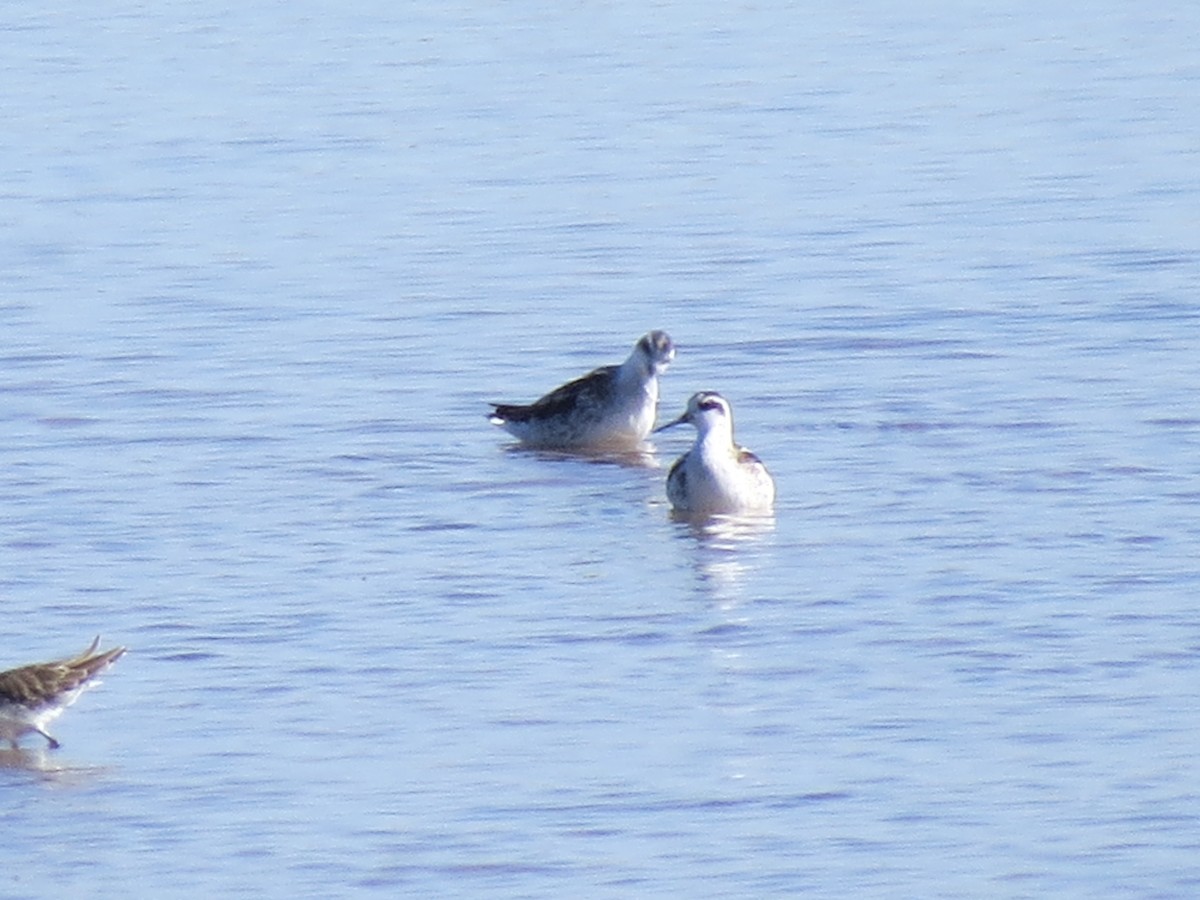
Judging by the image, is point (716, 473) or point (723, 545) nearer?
point (723, 545)

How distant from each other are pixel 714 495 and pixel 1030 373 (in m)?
3.11

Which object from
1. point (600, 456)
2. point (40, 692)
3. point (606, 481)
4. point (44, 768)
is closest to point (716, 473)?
point (606, 481)

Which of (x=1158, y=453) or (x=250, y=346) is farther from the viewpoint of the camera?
(x=250, y=346)

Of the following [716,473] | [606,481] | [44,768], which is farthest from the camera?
[606,481]

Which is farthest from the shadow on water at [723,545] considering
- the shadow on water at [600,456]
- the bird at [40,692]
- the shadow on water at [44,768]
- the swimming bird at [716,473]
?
the shadow on water at [44,768]

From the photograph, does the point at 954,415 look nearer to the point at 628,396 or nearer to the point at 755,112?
the point at 628,396

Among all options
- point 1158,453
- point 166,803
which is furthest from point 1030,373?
point 166,803

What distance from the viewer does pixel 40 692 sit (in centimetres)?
1021

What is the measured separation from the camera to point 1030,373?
16.3 metres

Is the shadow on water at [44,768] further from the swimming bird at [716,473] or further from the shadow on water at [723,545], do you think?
the swimming bird at [716,473]

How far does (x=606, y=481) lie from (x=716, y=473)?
1598mm

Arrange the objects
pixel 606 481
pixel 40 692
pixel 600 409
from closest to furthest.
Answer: pixel 40 692
pixel 606 481
pixel 600 409

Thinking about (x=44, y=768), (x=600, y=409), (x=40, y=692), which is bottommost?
(x=44, y=768)

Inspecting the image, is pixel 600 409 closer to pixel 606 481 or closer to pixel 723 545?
pixel 606 481
